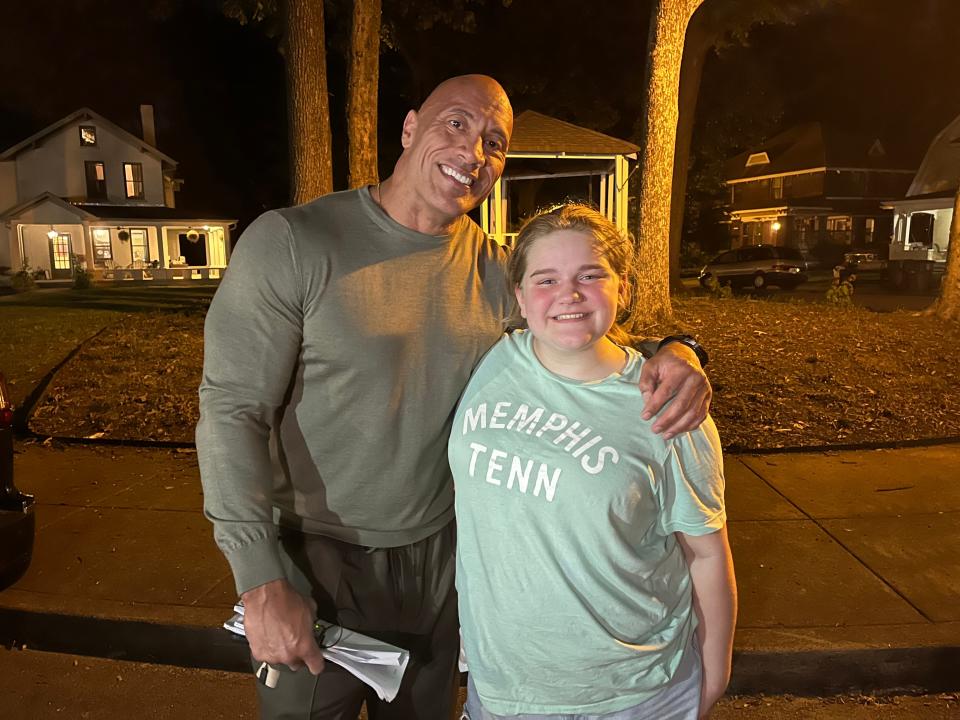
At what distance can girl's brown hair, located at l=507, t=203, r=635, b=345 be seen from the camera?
1.82 meters

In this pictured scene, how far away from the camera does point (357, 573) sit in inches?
83.6

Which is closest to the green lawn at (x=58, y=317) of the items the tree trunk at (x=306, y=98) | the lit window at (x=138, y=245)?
the tree trunk at (x=306, y=98)

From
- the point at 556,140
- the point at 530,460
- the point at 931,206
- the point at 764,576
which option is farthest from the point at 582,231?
the point at 931,206

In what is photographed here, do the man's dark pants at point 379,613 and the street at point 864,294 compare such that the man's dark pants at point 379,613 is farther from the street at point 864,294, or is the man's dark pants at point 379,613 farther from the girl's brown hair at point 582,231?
the street at point 864,294

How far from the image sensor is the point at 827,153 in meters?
46.3

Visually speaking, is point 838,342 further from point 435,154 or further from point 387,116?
point 387,116

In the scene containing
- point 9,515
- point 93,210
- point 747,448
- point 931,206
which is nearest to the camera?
point 9,515

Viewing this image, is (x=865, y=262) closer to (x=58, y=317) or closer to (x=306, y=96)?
(x=306, y=96)

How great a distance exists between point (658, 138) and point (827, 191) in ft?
129

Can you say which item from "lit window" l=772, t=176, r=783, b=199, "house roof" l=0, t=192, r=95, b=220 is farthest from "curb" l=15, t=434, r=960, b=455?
"lit window" l=772, t=176, r=783, b=199

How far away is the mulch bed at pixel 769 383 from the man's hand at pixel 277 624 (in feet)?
17.7

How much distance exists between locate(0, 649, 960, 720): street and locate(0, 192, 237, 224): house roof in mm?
33654

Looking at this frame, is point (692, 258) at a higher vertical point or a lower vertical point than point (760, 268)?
higher

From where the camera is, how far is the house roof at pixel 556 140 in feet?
41.2
